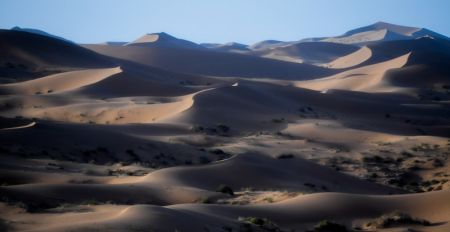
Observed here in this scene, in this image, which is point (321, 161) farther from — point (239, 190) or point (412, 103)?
point (412, 103)

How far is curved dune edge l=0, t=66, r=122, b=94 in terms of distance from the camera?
37.8 m

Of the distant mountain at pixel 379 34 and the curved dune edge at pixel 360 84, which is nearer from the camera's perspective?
the curved dune edge at pixel 360 84

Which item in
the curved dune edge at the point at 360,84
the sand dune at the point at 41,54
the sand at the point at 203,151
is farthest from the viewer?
the curved dune edge at the point at 360,84

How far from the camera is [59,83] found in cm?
4094

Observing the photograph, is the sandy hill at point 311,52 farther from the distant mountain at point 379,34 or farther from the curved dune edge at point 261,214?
the curved dune edge at point 261,214

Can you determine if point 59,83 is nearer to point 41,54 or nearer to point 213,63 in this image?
point 41,54

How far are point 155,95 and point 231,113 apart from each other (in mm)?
9924

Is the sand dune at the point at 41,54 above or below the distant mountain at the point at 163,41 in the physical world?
below

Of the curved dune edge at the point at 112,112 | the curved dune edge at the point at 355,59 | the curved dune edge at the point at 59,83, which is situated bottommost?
the curved dune edge at the point at 112,112

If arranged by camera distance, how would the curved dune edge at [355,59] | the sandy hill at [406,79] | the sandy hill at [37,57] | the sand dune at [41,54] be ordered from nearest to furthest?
the sandy hill at [37,57], the sand dune at [41,54], the sandy hill at [406,79], the curved dune edge at [355,59]

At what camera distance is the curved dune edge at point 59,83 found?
37750 millimetres

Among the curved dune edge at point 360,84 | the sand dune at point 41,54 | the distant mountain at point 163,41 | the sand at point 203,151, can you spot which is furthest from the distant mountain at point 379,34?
the sand dune at point 41,54

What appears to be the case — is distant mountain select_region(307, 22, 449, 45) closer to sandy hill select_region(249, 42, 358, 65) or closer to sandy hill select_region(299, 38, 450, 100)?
sandy hill select_region(249, 42, 358, 65)

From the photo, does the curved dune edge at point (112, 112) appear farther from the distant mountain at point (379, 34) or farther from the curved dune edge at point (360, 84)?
the distant mountain at point (379, 34)
